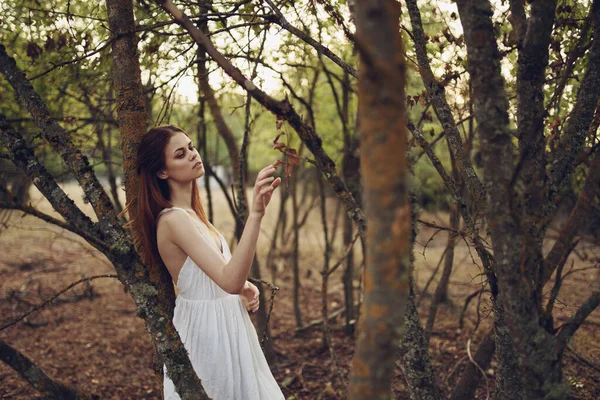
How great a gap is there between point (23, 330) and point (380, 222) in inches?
243

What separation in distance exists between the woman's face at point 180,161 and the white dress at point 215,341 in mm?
205

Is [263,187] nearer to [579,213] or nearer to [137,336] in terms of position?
[579,213]

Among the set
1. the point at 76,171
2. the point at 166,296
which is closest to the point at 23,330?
the point at 166,296

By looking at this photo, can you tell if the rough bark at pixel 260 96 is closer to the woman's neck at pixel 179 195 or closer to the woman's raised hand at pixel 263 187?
the woman's raised hand at pixel 263 187

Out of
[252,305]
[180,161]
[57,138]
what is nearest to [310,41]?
[180,161]

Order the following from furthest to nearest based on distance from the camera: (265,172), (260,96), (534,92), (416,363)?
(416,363), (534,92), (265,172), (260,96)

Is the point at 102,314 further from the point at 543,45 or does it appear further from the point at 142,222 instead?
the point at 543,45

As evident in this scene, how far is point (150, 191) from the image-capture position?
2369mm

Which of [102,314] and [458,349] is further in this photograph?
[102,314]

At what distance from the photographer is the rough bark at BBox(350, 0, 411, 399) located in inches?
39.0

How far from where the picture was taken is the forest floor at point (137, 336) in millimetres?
4309

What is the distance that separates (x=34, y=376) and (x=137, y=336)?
11.5 ft

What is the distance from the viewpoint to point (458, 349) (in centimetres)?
490

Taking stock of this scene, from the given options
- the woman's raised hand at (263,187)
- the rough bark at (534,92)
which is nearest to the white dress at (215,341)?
the woman's raised hand at (263,187)
